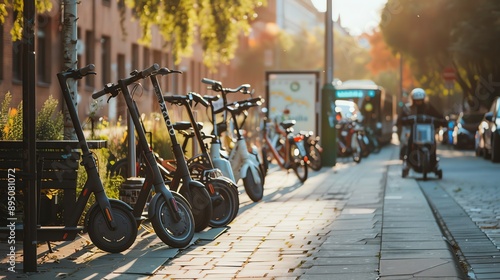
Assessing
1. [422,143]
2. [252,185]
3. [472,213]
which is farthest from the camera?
[422,143]

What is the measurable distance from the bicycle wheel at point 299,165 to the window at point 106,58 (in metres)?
21.9

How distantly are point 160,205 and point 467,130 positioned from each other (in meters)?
34.1

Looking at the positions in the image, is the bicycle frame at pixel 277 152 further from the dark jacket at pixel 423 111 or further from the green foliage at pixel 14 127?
the green foliage at pixel 14 127

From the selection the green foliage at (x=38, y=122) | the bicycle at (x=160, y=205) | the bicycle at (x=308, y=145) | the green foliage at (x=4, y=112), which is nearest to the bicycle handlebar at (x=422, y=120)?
the bicycle at (x=308, y=145)

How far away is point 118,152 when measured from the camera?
14.2m

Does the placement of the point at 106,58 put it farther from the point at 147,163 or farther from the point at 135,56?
the point at 147,163

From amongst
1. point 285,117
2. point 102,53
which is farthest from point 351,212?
point 102,53

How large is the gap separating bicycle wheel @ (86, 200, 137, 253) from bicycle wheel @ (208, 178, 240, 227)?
2.07 metres

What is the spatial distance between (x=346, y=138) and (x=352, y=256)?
2151 centimetres

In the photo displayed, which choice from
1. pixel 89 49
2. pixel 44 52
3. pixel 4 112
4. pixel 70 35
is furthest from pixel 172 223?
pixel 89 49

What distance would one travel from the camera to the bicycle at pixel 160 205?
8.87 metres

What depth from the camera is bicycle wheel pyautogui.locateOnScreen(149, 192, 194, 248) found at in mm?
8836

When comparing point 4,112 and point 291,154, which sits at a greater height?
point 4,112

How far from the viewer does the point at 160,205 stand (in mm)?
8930
